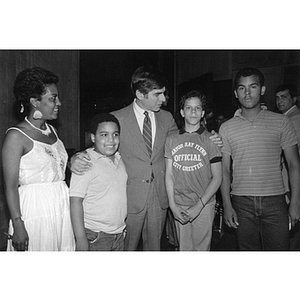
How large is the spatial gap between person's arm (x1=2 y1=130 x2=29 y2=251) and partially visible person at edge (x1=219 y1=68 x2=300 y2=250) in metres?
1.33

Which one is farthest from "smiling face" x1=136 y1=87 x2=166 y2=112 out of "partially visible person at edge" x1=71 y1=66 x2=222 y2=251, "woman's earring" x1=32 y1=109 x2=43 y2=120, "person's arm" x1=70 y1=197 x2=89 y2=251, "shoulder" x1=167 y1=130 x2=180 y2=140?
"person's arm" x1=70 y1=197 x2=89 y2=251

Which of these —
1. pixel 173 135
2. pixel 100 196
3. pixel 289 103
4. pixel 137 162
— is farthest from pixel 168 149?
pixel 289 103

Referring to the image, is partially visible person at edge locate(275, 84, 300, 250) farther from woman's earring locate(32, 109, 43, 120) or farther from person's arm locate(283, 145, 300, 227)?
woman's earring locate(32, 109, 43, 120)

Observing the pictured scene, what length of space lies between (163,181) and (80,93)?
2.06 metres

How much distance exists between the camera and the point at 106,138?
6.46 feet

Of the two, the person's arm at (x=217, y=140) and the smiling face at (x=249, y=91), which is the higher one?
the smiling face at (x=249, y=91)

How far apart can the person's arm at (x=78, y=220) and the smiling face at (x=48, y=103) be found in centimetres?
52

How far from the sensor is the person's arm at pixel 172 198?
7.09 feet

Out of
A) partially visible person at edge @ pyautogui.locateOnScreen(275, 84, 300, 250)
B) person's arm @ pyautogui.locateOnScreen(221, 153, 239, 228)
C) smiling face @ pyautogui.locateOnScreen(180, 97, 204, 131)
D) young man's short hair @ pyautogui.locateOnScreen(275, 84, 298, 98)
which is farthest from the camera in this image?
young man's short hair @ pyautogui.locateOnScreen(275, 84, 298, 98)

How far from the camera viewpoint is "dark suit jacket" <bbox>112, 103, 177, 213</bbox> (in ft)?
7.23

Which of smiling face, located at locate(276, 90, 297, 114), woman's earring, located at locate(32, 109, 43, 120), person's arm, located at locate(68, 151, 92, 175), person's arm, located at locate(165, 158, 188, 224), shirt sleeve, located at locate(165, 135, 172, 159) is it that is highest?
smiling face, located at locate(276, 90, 297, 114)

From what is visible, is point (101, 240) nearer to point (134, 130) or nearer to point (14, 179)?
point (14, 179)

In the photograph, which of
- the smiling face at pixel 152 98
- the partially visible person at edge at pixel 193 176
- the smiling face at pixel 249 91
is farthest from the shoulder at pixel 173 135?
the smiling face at pixel 249 91

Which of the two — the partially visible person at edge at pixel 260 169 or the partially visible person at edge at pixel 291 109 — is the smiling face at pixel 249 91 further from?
the partially visible person at edge at pixel 291 109
